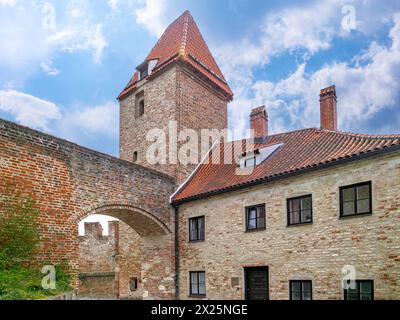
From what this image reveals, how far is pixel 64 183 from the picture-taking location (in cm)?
1264

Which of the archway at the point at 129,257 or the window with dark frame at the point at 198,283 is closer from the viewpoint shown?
the window with dark frame at the point at 198,283

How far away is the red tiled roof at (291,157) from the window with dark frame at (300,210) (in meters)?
0.88

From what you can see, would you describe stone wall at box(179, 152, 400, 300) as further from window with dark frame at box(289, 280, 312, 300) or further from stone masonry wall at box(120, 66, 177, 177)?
stone masonry wall at box(120, 66, 177, 177)

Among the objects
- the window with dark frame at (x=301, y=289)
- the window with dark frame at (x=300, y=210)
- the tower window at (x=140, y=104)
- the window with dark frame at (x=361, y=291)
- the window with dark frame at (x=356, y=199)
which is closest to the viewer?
the window with dark frame at (x=361, y=291)

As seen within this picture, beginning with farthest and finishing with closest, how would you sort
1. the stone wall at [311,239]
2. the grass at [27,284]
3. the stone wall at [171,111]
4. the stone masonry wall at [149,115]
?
1. the stone masonry wall at [149,115]
2. the stone wall at [171,111]
3. the stone wall at [311,239]
4. the grass at [27,284]

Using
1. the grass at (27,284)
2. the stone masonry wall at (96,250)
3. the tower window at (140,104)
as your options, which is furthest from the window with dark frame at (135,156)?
the grass at (27,284)

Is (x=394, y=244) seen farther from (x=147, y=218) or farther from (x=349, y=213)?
(x=147, y=218)

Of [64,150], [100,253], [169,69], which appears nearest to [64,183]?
[64,150]

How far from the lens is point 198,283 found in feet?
50.4

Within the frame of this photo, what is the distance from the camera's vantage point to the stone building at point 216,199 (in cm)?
1070

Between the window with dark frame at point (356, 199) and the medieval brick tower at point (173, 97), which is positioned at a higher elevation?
the medieval brick tower at point (173, 97)

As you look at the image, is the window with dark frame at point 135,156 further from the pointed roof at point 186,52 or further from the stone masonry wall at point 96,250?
the stone masonry wall at point 96,250

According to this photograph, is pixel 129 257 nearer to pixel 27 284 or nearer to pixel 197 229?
pixel 197 229

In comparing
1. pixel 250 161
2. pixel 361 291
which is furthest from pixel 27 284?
pixel 250 161
